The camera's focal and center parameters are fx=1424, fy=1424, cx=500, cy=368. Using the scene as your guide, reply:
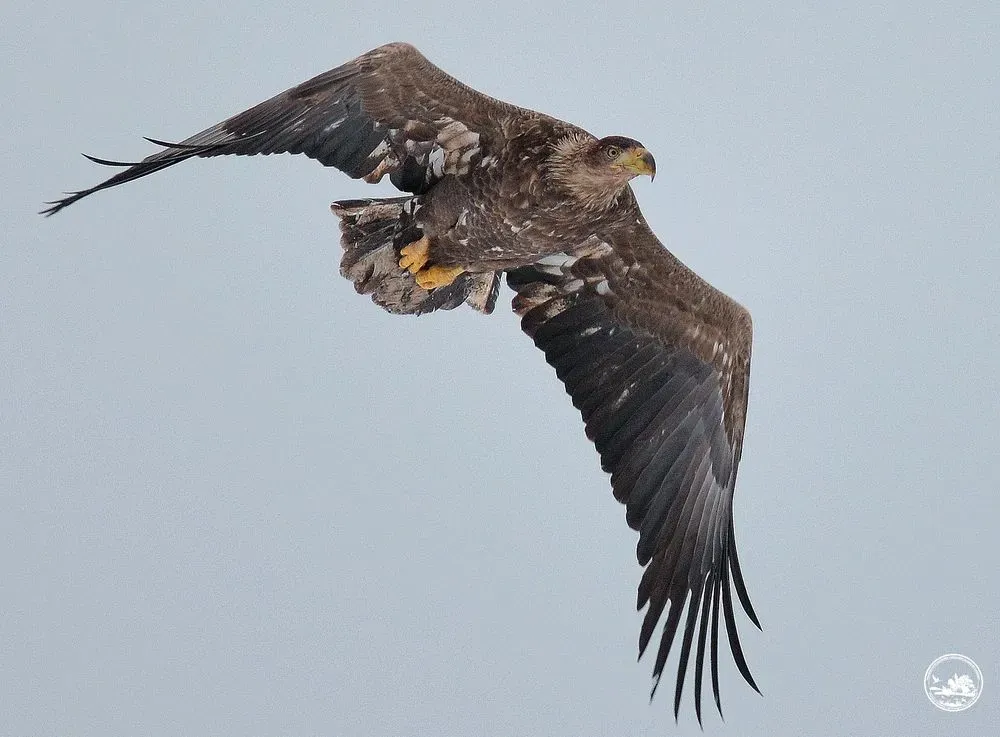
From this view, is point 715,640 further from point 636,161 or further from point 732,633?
point 636,161

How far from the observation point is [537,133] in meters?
9.70

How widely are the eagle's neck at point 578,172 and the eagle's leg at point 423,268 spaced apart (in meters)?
1.19

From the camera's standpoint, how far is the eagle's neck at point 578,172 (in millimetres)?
9516

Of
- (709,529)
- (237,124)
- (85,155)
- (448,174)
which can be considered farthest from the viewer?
(709,529)

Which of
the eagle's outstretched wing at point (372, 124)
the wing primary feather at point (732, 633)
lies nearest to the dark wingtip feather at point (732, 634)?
the wing primary feather at point (732, 633)

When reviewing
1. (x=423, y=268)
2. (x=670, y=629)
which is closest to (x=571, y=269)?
(x=423, y=268)

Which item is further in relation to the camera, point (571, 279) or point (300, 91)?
point (571, 279)

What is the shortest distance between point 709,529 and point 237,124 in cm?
454

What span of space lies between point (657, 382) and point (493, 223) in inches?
78.3

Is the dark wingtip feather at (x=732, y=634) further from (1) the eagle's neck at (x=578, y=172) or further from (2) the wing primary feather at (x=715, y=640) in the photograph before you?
(1) the eagle's neck at (x=578, y=172)

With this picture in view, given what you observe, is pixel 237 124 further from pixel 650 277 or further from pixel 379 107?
pixel 650 277

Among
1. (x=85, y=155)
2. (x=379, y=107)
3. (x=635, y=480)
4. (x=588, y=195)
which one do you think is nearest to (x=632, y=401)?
(x=635, y=480)

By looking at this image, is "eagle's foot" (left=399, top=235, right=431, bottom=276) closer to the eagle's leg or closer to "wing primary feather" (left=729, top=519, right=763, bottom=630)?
the eagle's leg

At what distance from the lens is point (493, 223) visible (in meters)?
9.90
